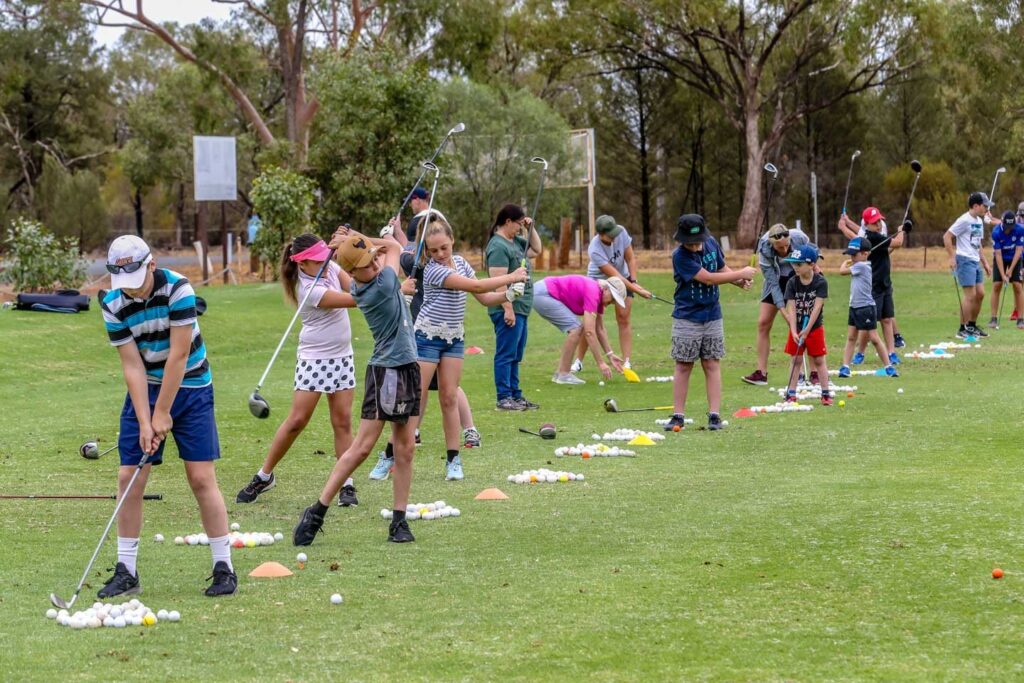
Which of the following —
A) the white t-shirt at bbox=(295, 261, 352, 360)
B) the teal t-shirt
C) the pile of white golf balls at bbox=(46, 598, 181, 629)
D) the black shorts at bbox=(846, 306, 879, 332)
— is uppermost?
the teal t-shirt

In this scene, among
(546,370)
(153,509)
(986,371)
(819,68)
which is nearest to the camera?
(153,509)

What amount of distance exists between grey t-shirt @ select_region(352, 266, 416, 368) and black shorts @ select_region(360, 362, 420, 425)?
0.16ft

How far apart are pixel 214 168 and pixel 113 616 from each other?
30.8 meters

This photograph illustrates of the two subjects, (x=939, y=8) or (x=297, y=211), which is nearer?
(x=297, y=211)

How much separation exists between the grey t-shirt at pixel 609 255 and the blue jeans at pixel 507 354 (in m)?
2.91

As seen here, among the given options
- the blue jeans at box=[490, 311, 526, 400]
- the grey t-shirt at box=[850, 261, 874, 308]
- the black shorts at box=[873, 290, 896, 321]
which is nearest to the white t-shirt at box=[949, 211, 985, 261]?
the black shorts at box=[873, 290, 896, 321]

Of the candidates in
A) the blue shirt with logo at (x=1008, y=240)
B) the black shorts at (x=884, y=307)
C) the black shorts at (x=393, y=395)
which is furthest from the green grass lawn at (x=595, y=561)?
the blue shirt with logo at (x=1008, y=240)

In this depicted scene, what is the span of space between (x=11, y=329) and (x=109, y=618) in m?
15.9

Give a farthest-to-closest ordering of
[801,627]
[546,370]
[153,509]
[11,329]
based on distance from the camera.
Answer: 1. [11,329]
2. [546,370]
3. [153,509]
4. [801,627]

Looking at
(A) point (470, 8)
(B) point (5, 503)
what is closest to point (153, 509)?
(B) point (5, 503)

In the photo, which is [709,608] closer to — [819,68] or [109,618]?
[109,618]

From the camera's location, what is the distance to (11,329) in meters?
21.1

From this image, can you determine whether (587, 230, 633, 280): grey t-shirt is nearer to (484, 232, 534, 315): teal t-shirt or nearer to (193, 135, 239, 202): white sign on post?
(484, 232, 534, 315): teal t-shirt

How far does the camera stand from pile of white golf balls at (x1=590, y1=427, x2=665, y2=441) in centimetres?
1208
